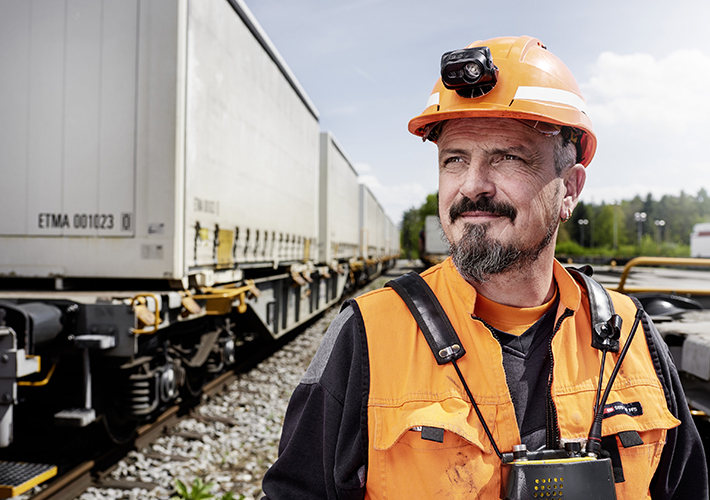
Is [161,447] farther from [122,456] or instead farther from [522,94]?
[522,94]

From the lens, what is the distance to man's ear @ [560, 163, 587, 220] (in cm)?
164

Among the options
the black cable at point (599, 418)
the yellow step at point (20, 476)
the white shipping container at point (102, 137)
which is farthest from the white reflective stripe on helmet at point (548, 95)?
the yellow step at point (20, 476)

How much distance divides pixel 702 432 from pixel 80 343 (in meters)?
3.95

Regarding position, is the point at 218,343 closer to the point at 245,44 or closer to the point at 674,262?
the point at 245,44

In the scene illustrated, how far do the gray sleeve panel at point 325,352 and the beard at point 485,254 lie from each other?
373 mm

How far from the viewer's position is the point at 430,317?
141 cm

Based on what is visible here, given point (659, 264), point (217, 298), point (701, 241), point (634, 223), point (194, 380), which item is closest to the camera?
point (659, 264)

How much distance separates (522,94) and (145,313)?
3.46 meters

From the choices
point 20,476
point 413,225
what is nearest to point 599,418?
point 20,476

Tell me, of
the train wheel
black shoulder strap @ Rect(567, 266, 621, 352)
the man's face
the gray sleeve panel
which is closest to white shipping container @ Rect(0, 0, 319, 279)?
the train wheel

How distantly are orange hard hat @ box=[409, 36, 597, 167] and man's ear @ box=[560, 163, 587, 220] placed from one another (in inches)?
5.1

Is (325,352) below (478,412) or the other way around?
the other way around

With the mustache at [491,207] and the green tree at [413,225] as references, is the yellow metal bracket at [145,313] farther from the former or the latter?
the green tree at [413,225]

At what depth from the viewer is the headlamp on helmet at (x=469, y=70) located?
58.2 inches
